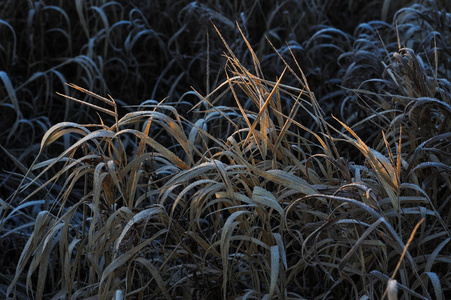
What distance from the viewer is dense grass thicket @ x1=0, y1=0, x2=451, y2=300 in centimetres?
108

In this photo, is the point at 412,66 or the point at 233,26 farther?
the point at 233,26

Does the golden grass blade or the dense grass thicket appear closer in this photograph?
the golden grass blade

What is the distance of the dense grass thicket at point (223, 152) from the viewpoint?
42.3 inches

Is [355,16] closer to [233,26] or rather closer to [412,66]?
[233,26]

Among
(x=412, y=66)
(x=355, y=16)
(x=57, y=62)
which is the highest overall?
(x=412, y=66)

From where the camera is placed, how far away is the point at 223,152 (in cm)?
111

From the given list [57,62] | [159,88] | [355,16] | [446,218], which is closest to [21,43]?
[57,62]

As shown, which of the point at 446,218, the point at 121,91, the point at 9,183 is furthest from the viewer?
the point at 121,91

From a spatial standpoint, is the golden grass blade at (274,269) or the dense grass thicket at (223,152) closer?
the golden grass blade at (274,269)

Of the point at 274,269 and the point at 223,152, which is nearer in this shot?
the point at 274,269

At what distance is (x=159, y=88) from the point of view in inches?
83.7

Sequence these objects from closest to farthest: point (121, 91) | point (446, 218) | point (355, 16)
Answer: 1. point (446, 218)
2. point (121, 91)
3. point (355, 16)

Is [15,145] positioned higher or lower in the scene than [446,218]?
lower

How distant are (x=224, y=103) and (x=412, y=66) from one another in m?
0.71
